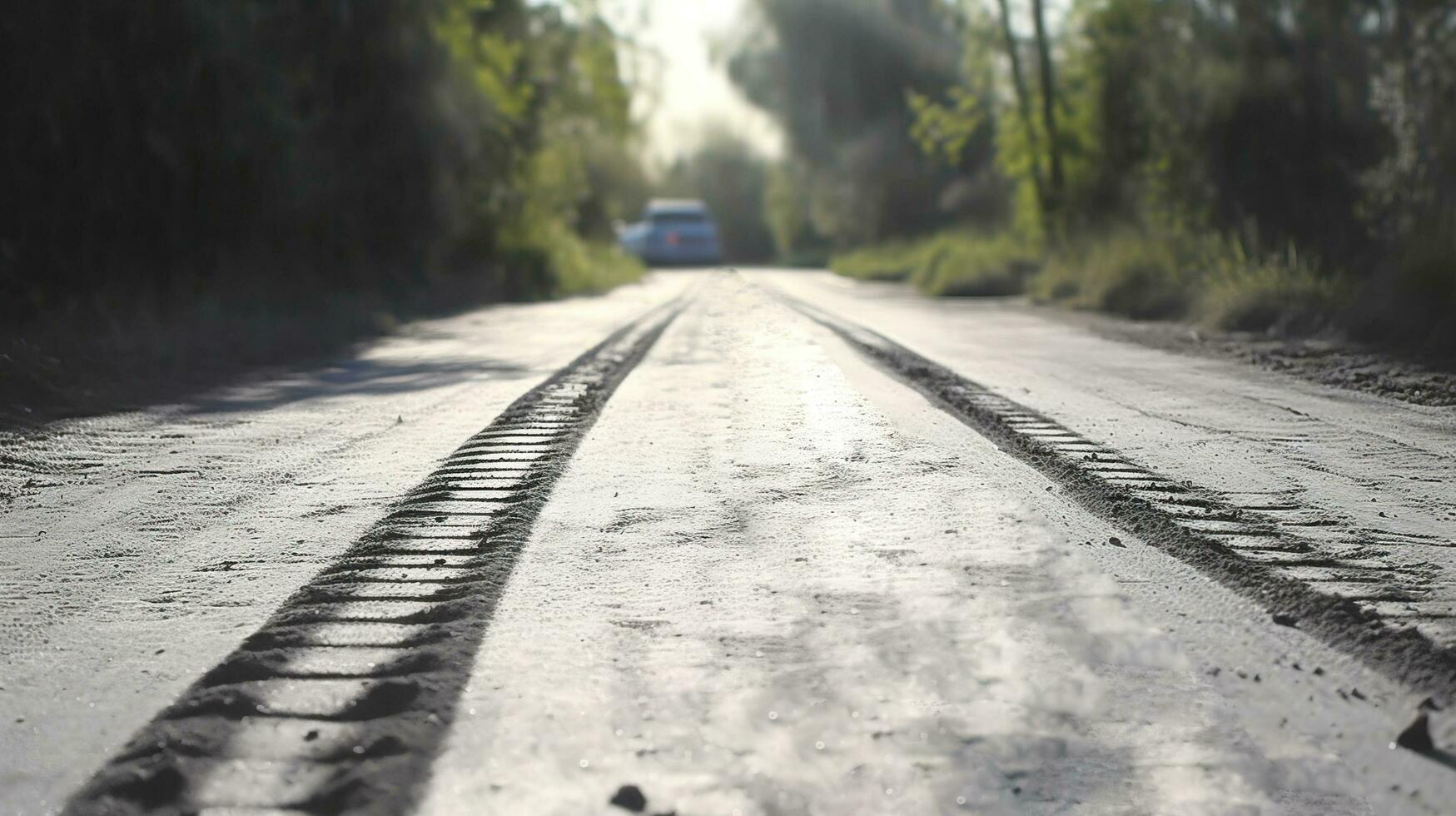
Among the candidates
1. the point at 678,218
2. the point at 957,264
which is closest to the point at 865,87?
the point at 678,218

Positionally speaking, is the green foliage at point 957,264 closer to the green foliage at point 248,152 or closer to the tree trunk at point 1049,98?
the tree trunk at point 1049,98

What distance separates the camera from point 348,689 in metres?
3.11

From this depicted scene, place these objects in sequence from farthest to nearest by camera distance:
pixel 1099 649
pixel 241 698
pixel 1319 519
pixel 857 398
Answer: pixel 857 398 → pixel 1319 519 → pixel 1099 649 → pixel 241 698

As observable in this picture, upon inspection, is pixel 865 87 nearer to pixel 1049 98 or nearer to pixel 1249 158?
pixel 1049 98

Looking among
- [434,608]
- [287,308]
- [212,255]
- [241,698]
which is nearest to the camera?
[241,698]

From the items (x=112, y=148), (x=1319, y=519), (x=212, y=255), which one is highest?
(x=112, y=148)

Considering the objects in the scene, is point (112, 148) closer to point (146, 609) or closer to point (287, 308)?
point (287, 308)

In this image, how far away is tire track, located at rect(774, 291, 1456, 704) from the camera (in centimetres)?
339

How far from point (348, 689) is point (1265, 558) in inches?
97.6

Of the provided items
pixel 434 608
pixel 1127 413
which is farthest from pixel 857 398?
pixel 434 608

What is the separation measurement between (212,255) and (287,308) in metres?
1.23

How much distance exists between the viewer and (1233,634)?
11.5 ft

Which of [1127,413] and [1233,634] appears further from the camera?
[1127,413]

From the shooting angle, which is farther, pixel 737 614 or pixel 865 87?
pixel 865 87
